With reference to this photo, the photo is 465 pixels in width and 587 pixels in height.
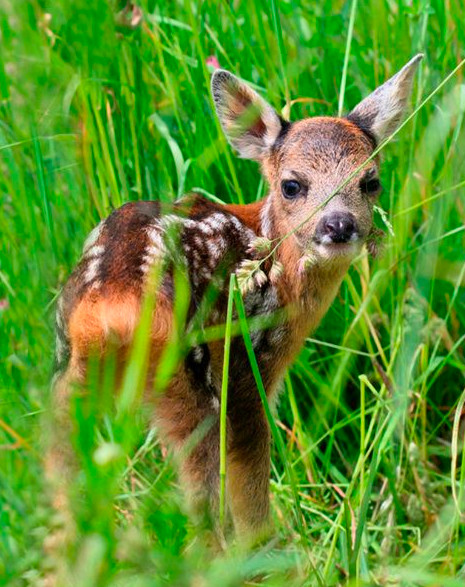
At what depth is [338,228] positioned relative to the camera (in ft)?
10.8

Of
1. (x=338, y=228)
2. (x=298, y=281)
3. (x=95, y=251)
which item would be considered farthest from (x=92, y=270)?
(x=298, y=281)

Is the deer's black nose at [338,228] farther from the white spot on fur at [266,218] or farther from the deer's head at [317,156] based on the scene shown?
the white spot on fur at [266,218]

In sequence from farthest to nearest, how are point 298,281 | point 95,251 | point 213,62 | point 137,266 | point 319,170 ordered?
point 213,62
point 298,281
point 319,170
point 95,251
point 137,266

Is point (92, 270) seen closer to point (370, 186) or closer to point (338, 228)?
point (338, 228)

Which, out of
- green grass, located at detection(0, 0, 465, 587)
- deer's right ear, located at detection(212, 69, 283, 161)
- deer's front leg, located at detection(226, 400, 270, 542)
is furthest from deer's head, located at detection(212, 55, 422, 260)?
deer's front leg, located at detection(226, 400, 270, 542)

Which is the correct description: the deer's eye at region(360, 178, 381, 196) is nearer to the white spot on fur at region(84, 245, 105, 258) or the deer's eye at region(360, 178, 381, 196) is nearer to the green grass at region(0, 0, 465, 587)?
the green grass at region(0, 0, 465, 587)

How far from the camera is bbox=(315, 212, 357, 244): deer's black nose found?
3.28m

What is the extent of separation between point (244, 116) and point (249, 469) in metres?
1.16

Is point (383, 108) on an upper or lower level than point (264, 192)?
upper

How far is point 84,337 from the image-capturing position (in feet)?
9.69

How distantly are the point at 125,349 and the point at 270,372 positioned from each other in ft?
2.54

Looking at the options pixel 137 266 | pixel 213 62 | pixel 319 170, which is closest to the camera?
pixel 137 266

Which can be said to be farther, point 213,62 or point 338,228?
point 213,62

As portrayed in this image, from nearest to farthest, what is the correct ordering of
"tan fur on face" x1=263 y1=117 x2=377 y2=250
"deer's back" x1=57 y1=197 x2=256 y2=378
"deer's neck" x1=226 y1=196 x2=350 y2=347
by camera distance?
"deer's back" x1=57 y1=197 x2=256 y2=378
"tan fur on face" x1=263 y1=117 x2=377 y2=250
"deer's neck" x1=226 y1=196 x2=350 y2=347
